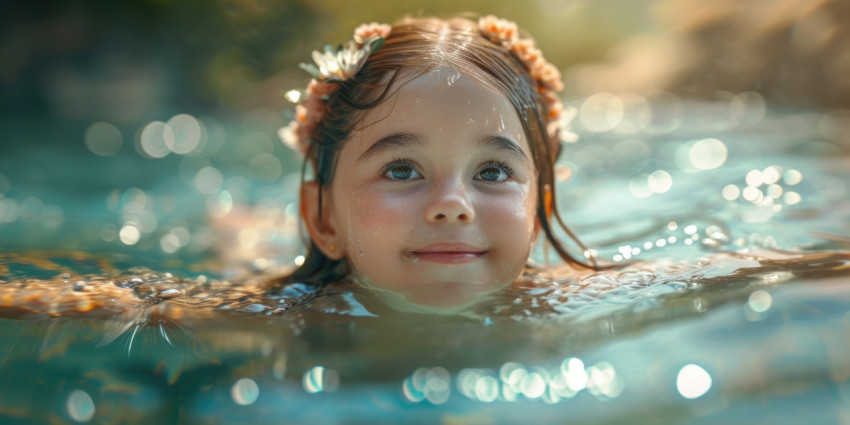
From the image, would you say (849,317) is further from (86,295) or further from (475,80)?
(86,295)

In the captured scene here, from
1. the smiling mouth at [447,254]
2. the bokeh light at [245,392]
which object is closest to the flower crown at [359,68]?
the smiling mouth at [447,254]

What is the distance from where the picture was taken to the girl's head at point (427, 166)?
7.52 feet

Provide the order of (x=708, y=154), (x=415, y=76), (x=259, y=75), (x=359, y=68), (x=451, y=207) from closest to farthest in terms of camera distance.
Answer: (x=451, y=207) → (x=415, y=76) → (x=359, y=68) → (x=708, y=154) → (x=259, y=75)

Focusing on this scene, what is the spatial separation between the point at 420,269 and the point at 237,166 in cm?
482

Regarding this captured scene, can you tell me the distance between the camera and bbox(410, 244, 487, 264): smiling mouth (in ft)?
7.50

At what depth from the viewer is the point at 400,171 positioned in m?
2.36

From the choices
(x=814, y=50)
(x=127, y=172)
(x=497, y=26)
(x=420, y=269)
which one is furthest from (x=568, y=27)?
(x=420, y=269)

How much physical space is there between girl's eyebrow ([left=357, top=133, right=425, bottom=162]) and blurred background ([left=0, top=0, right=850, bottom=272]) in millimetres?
3379

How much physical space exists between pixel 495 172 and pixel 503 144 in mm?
91

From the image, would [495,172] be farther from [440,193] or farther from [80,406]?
[80,406]

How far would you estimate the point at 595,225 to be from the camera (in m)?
4.23

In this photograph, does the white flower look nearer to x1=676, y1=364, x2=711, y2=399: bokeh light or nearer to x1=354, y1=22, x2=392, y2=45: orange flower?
x1=354, y1=22, x2=392, y2=45: orange flower

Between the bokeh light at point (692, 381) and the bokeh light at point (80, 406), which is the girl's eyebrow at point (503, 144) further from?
the bokeh light at point (80, 406)

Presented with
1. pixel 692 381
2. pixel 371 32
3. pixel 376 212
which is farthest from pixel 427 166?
pixel 692 381
